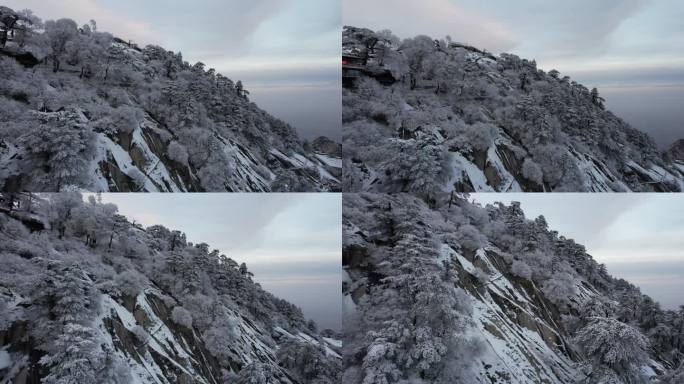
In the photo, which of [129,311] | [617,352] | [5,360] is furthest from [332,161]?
[5,360]

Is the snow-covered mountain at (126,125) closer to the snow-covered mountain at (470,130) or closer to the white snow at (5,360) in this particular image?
the snow-covered mountain at (470,130)

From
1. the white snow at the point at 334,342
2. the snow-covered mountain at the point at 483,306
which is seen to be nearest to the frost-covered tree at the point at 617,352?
the snow-covered mountain at the point at 483,306

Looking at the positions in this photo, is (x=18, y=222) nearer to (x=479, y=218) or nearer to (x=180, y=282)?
(x=180, y=282)

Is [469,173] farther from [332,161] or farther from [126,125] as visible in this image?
[126,125]

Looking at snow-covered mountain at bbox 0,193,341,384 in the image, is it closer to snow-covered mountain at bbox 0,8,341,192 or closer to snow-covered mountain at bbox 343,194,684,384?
snow-covered mountain at bbox 0,8,341,192

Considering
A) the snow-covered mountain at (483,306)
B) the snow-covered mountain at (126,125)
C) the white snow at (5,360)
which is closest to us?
the white snow at (5,360)

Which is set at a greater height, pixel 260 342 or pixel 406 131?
pixel 406 131

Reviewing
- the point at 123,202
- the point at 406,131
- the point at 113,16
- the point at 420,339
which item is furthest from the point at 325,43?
the point at 420,339
